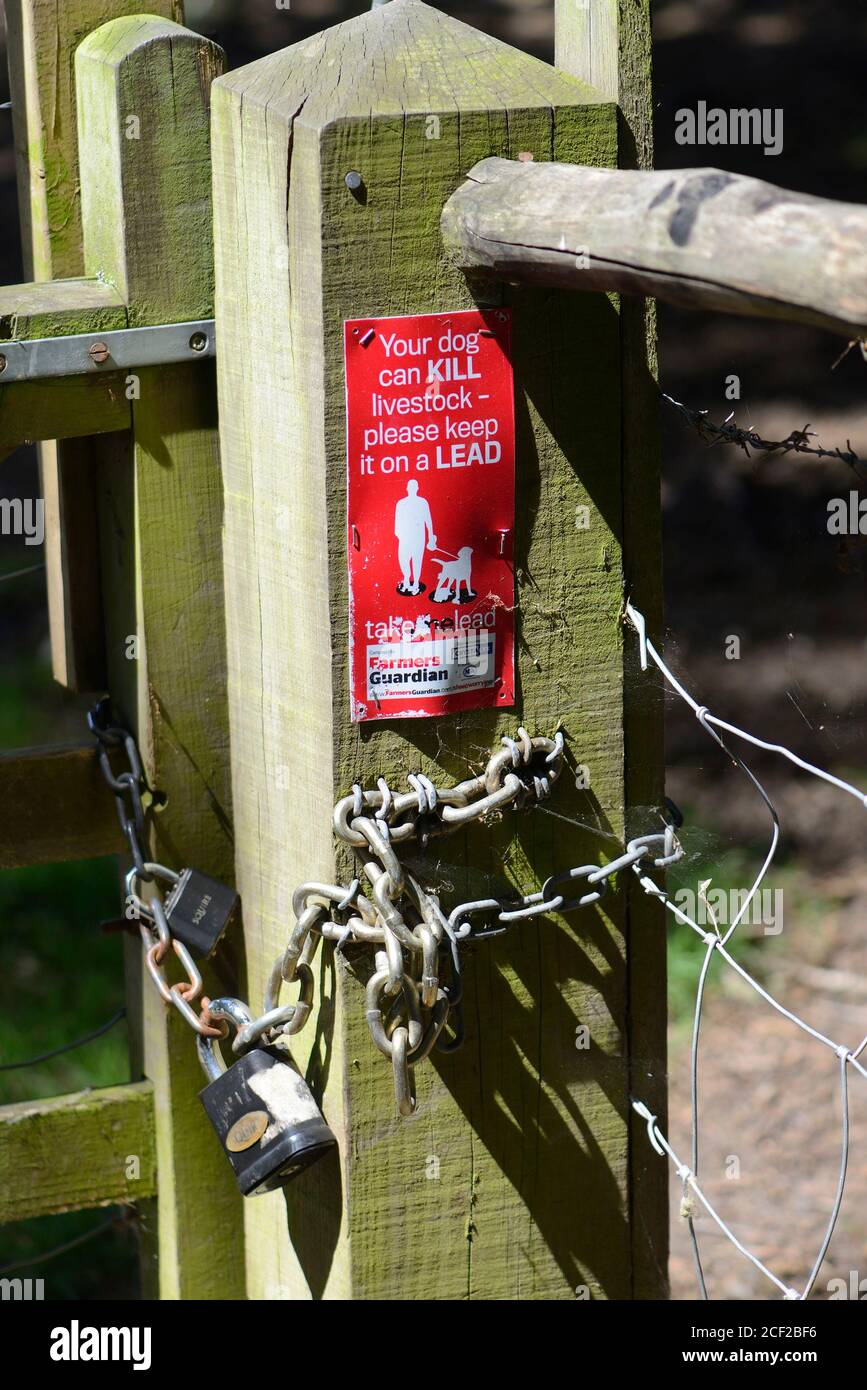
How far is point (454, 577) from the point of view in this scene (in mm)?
1457

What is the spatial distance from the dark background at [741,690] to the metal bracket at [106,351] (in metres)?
0.54

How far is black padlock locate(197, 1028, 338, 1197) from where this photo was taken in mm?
1544

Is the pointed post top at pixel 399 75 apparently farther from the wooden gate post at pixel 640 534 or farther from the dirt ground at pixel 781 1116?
the dirt ground at pixel 781 1116

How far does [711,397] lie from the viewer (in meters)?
6.06

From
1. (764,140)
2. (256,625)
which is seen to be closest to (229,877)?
(256,625)

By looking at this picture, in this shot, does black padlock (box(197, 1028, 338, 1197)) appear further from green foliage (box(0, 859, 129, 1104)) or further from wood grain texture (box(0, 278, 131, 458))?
green foliage (box(0, 859, 129, 1104))

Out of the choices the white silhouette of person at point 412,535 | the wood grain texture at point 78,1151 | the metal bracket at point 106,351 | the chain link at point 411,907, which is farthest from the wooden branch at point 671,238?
the wood grain texture at point 78,1151

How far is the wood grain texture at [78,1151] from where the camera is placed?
1830 mm

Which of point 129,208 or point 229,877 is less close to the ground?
point 129,208

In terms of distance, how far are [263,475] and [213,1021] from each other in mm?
559

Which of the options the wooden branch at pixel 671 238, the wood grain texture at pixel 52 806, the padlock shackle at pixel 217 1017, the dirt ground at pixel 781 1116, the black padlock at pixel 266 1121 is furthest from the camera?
the dirt ground at pixel 781 1116

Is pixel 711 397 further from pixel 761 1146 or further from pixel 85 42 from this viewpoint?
pixel 85 42

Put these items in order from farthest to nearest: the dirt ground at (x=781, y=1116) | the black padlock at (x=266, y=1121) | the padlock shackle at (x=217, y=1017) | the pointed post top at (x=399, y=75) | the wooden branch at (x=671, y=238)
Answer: the dirt ground at (x=781, y=1116), the padlock shackle at (x=217, y=1017), the black padlock at (x=266, y=1121), the pointed post top at (x=399, y=75), the wooden branch at (x=671, y=238)

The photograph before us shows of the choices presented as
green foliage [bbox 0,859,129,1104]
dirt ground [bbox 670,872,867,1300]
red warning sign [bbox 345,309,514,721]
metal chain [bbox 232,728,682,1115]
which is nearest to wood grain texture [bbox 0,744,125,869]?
metal chain [bbox 232,728,682,1115]
